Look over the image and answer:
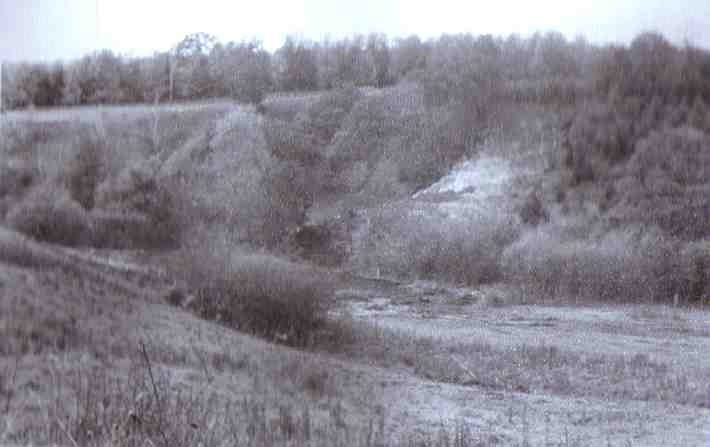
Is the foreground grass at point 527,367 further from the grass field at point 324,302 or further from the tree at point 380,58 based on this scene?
the tree at point 380,58

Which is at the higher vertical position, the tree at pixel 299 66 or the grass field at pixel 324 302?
the tree at pixel 299 66

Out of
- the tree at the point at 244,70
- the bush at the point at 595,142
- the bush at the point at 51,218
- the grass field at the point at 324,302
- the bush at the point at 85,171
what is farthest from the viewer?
the tree at the point at 244,70

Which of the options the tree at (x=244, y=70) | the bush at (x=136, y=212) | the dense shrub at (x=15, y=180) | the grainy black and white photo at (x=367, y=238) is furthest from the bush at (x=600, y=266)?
the dense shrub at (x=15, y=180)

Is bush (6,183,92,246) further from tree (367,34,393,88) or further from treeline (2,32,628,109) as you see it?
tree (367,34,393,88)

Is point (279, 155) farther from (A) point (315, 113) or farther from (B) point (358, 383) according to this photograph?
(B) point (358, 383)

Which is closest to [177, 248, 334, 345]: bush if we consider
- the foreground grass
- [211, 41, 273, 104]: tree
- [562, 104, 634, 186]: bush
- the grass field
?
the grass field

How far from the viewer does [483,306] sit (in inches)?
127

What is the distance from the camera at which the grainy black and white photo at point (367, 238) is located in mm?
2930

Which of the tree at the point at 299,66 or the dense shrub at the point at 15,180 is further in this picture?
the tree at the point at 299,66

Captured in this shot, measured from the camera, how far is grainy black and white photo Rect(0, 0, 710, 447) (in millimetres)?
2930

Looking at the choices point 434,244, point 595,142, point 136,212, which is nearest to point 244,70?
point 136,212

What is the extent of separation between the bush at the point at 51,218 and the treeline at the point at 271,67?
51cm

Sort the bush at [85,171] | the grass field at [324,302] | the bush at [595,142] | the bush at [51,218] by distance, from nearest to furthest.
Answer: the grass field at [324,302], the bush at [595,142], the bush at [51,218], the bush at [85,171]

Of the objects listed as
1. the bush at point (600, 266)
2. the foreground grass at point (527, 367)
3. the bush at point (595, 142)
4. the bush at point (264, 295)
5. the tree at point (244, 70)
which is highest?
the tree at point (244, 70)
